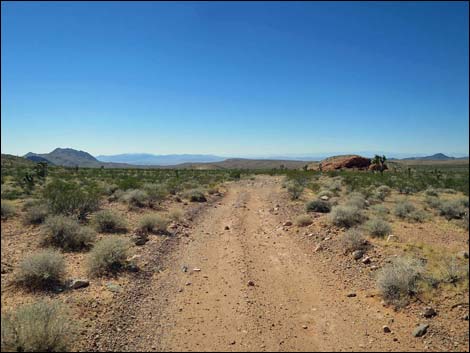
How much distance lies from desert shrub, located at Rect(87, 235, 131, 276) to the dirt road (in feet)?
3.79

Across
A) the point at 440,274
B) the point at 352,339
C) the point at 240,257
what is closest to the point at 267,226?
the point at 240,257

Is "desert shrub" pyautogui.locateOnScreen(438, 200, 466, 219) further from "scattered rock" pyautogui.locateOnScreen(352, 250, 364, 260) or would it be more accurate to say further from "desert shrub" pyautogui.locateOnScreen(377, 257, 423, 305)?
"desert shrub" pyautogui.locateOnScreen(377, 257, 423, 305)

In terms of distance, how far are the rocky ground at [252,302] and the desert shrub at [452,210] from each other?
3528 millimetres

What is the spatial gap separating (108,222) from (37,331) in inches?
336

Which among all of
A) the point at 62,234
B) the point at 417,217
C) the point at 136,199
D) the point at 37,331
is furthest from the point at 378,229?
the point at 136,199

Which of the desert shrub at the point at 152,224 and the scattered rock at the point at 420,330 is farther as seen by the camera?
the desert shrub at the point at 152,224

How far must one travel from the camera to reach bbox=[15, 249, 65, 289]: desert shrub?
730cm

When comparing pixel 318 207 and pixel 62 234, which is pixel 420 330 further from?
pixel 318 207

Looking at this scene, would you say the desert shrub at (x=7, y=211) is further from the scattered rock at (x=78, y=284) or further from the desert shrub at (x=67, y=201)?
the scattered rock at (x=78, y=284)

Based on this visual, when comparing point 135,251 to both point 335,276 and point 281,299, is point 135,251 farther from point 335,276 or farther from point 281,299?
point 335,276

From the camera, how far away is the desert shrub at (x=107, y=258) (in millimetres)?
8609

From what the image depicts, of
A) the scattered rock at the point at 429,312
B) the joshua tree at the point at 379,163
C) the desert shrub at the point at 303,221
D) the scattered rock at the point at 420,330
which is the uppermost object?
the joshua tree at the point at 379,163

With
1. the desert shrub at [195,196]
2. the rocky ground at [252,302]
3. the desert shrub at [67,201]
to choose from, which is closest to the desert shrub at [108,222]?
the desert shrub at [67,201]

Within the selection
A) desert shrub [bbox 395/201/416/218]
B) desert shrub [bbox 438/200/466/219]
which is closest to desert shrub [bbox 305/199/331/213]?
desert shrub [bbox 395/201/416/218]
